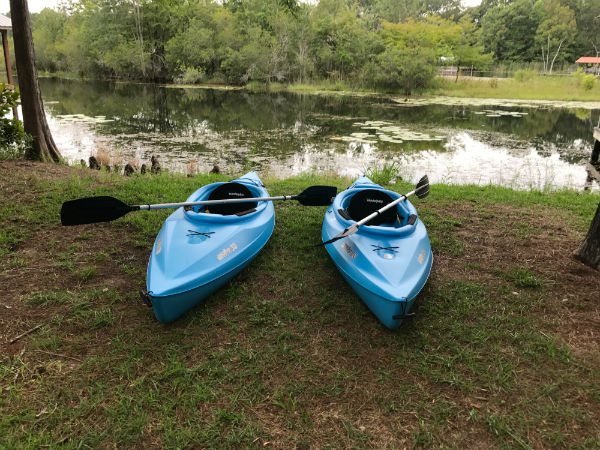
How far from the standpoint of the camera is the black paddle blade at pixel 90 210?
2.90 m

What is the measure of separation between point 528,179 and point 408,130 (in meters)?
5.12

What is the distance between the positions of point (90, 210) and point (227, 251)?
3.57 feet

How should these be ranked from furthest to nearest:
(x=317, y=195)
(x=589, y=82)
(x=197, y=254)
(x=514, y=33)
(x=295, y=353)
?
(x=514, y=33), (x=589, y=82), (x=317, y=195), (x=197, y=254), (x=295, y=353)

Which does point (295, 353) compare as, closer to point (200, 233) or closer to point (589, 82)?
point (200, 233)

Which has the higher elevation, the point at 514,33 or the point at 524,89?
the point at 514,33

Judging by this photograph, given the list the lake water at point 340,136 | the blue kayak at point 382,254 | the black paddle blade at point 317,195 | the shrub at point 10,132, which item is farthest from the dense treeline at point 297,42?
the blue kayak at point 382,254

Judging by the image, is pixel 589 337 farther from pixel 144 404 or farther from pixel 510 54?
pixel 510 54

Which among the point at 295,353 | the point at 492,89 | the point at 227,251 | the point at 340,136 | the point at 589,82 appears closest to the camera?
the point at 295,353

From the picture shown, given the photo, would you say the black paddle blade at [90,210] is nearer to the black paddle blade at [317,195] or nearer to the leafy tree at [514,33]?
the black paddle blade at [317,195]

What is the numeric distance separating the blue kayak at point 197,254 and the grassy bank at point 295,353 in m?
0.16

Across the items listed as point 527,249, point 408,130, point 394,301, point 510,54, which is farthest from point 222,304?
point 510,54

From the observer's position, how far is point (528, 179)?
711 centimetres

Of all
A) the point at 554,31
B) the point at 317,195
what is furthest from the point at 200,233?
the point at 554,31

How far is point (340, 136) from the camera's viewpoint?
1079cm
